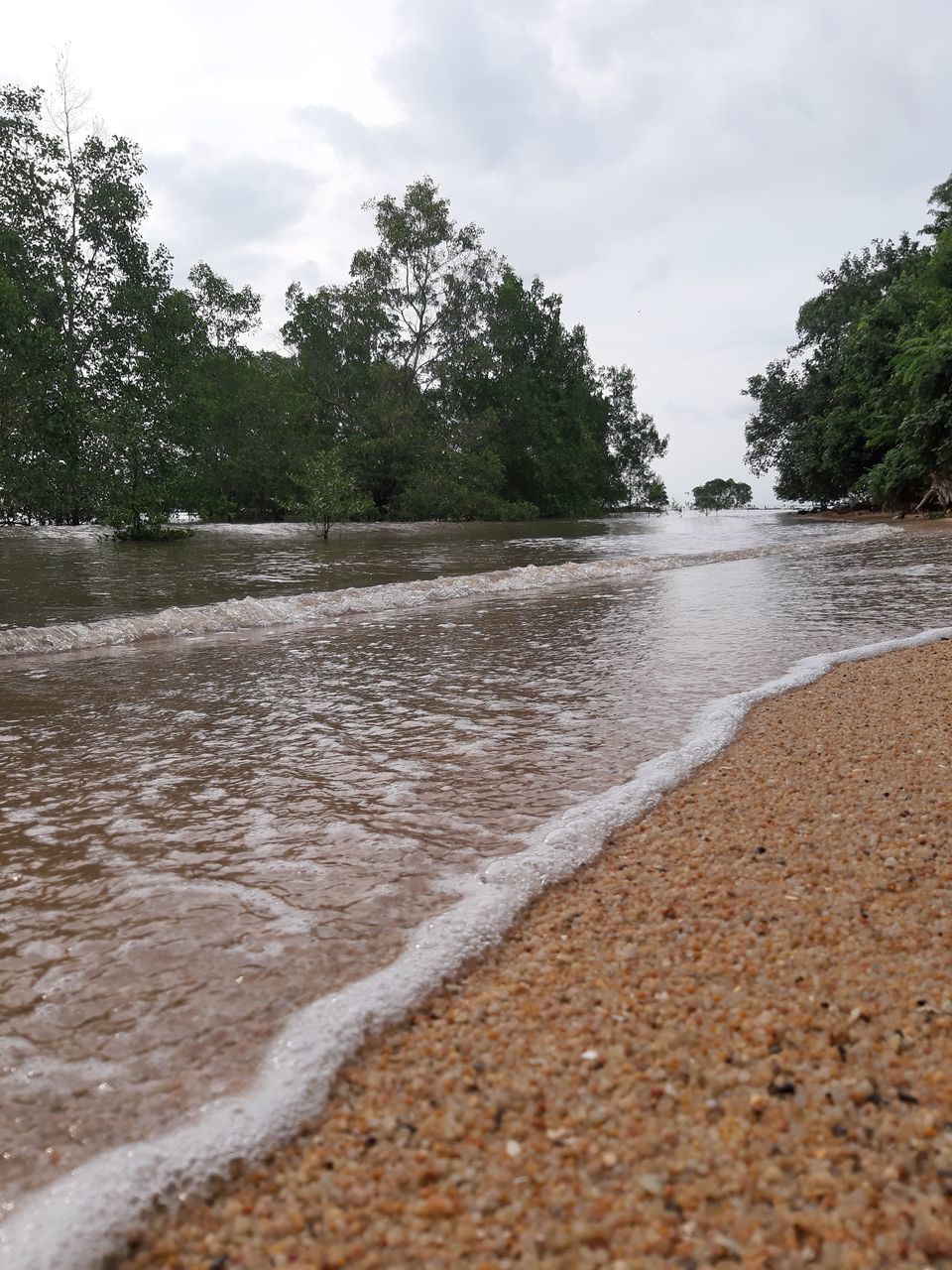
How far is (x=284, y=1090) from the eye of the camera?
1.54m

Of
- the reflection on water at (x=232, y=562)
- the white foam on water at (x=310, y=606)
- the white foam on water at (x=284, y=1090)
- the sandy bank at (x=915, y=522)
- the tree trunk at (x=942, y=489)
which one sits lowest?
the white foam on water at (x=284, y=1090)

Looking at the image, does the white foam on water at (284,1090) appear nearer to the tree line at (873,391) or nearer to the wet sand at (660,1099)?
the wet sand at (660,1099)

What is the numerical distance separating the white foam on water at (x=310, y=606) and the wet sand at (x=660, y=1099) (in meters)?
6.43

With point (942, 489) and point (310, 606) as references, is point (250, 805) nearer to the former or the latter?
point (310, 606)

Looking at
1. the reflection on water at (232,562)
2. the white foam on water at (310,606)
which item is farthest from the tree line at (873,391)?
the white foam on water at (310,606)

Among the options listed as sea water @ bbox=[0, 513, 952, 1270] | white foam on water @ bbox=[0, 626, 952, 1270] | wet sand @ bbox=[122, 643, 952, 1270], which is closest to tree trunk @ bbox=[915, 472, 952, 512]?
sea water @ bbox=[0, 513, 952, 1270]

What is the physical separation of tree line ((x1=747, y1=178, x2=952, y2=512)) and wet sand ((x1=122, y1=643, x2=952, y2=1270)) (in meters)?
26.0

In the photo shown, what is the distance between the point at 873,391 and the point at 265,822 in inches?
1293

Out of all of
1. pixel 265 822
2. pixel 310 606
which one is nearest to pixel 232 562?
pixel 310 606

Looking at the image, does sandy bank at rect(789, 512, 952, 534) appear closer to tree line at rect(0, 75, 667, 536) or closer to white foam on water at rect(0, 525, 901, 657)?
white foam on water at rect(0, 525, 901, 657)

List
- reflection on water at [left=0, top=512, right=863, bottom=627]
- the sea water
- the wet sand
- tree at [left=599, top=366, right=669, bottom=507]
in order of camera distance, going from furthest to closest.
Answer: tree at [left=599, top=366, right=669, bottom=507]
reflection on water at [left=0, top=512, right=863, bottom=627]
the sea water
the wet sand

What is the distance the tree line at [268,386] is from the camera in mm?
10953

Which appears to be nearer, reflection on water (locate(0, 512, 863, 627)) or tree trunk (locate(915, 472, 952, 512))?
reflection on water (locate(0, 512, 863, 627))

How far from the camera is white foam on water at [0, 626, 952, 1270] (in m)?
1.26
